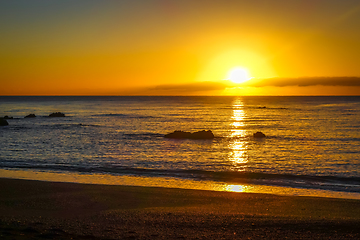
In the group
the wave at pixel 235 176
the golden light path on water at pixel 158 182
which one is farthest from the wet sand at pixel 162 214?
the wave at pixel 235 176

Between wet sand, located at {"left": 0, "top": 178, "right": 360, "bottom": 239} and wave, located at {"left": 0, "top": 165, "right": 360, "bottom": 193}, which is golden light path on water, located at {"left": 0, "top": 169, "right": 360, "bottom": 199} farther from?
wet sand, located at {"left": 0, "top": 178, "right": 360, "bottom": 239}

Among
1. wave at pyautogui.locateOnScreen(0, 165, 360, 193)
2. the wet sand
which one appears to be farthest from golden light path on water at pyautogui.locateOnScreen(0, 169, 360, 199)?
the wet sand

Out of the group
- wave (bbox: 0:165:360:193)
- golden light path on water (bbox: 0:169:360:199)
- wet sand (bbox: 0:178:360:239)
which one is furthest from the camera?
wave (bbox: 0:165:360:193)

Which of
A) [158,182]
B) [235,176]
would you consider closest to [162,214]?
[158,182]

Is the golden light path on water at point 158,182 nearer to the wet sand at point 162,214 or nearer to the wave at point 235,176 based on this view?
the wave at point 235,176

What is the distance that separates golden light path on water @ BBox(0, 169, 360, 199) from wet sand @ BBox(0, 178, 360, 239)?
72.4 inches

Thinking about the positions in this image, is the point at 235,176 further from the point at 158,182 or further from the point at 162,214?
the point at 162,214

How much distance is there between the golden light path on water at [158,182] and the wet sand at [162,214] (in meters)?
1.84

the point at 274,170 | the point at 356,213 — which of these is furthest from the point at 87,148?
the point at 356,213

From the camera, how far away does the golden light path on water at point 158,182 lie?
1576 centimetres

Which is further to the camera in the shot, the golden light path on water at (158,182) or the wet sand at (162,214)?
the golden light path on water at (158,182)

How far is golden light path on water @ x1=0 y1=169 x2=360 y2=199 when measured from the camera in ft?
51.7

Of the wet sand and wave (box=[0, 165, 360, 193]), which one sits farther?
wave (box=[0, 165, 360, 193])

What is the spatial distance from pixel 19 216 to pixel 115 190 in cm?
497
